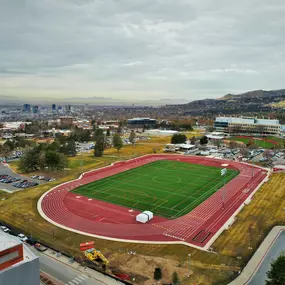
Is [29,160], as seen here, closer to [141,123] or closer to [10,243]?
[10,243]

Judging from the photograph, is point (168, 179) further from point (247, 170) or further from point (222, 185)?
point (247, 170)

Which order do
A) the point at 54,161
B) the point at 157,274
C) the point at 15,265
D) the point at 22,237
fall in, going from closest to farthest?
the point at 15,265 < the point at 157,274 < the point at 22,237 < the point at 54,161

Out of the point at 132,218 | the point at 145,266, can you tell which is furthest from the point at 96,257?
the point at 132,218

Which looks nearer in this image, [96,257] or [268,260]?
[96,257]

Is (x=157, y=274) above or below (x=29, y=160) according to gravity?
below

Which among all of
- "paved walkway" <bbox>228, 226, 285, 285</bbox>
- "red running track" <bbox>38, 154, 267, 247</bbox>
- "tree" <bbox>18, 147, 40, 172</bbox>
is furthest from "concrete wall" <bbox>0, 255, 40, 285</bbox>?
"tree" <bbox>18, 147, 40, 172</bbox>

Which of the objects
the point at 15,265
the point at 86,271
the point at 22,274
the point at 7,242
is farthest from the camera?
the point at 86,271
